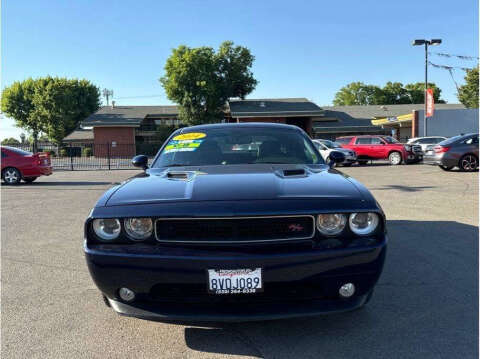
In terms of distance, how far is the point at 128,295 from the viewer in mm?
2459

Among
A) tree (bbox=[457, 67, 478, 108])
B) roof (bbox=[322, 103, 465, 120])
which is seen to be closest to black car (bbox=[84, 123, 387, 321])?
roof (bbox=[322, 103, 465, 120])

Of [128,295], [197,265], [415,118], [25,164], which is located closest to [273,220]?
[197,265]

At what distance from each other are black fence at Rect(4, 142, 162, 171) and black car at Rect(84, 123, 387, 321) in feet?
73.9

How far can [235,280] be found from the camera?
7.50ft

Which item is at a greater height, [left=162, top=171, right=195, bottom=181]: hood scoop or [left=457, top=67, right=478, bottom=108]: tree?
[left=457, top=67, right=478, bottom=108]: tree

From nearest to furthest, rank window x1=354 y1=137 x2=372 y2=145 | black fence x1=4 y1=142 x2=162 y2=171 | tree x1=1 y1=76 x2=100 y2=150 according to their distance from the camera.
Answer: window x1=354 y1=137 x2=372 y2=145 < black fence x1=4 y1=142 x2=162 y2=171 < tree x1=1 y1=76 x2=100 y2=150

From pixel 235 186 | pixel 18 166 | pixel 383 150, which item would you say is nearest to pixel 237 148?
pixel 235 186

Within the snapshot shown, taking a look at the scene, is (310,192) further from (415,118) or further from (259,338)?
(415,118)

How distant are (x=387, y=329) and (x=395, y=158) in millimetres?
19313

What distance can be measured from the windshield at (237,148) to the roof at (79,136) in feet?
159

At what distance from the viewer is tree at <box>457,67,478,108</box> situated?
55312mm

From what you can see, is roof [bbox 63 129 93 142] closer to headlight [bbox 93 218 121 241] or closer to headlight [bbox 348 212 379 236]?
headlight [bbox 93 218 121 241]

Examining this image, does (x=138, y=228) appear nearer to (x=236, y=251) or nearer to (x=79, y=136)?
(x=236, y=251)

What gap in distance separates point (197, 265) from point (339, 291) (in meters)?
0.88
